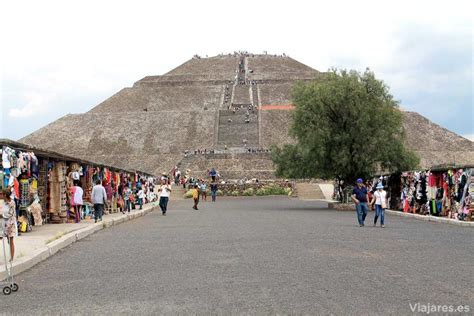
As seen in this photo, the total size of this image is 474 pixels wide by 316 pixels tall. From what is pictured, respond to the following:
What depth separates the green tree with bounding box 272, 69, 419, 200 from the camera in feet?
113

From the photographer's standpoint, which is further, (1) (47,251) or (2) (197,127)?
(2) (197,127)

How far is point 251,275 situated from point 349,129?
25829 millimetres

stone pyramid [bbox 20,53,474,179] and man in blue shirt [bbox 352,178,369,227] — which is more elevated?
stone pyramid [bbox 20,53,474,179]

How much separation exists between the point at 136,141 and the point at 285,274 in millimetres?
64386

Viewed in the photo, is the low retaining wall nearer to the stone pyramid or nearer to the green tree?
the green tree

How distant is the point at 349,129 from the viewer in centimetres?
3500

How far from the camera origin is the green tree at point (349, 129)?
34531 mm

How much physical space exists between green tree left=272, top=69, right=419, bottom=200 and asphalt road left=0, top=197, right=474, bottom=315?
693 inches

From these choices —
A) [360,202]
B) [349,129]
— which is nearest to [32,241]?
[360,202]

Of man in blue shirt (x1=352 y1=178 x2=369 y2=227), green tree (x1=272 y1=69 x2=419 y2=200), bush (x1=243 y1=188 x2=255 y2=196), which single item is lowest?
bush (x1=243 y1=188 x2=255 y2=196)

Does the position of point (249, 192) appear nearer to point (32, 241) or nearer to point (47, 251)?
point (32, 241)

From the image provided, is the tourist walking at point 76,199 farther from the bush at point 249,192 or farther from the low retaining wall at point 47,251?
the bush at point 249,192

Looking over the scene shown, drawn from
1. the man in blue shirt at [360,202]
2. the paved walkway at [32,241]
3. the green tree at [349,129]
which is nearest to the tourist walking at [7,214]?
the paved walkway at [32,241]

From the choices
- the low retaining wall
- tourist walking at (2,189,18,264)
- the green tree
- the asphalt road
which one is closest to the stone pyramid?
the green tree
